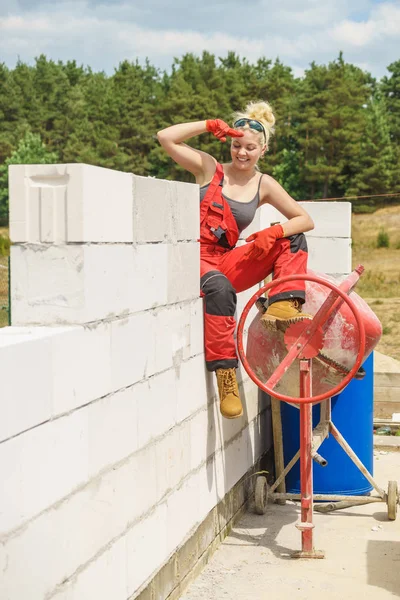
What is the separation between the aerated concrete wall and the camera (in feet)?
9.12

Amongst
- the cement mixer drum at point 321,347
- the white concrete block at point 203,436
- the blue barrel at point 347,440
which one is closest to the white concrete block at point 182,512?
the white concrete block at point 203,436

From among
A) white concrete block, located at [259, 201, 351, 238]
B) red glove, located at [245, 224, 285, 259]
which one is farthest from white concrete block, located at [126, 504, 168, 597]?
white concrete block, located at [259, 201, 351, 238]

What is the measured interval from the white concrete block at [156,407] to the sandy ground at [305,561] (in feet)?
2.90

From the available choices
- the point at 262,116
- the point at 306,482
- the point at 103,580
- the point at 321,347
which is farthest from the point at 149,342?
the point at 262,116

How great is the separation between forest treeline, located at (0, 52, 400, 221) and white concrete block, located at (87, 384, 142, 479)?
55426 mm

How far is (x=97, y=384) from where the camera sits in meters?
3.35

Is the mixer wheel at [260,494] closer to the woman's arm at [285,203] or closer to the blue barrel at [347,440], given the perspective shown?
the blue barrel at [347,440]

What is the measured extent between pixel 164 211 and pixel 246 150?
1.21 m

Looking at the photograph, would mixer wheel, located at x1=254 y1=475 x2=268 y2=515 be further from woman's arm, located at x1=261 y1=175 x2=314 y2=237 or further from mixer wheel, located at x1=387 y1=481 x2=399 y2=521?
woman's arm, located at x1=261 y1=175 x2=314 y2=237

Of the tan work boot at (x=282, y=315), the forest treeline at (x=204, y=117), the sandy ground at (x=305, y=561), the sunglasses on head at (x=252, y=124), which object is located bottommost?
the sandy ground at (x=305, y=561)

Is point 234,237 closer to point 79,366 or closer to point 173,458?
point 173,458

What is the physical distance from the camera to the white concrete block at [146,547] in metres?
3.72

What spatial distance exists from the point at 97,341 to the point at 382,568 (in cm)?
245

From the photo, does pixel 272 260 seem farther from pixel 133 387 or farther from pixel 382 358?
pixel 382 358
